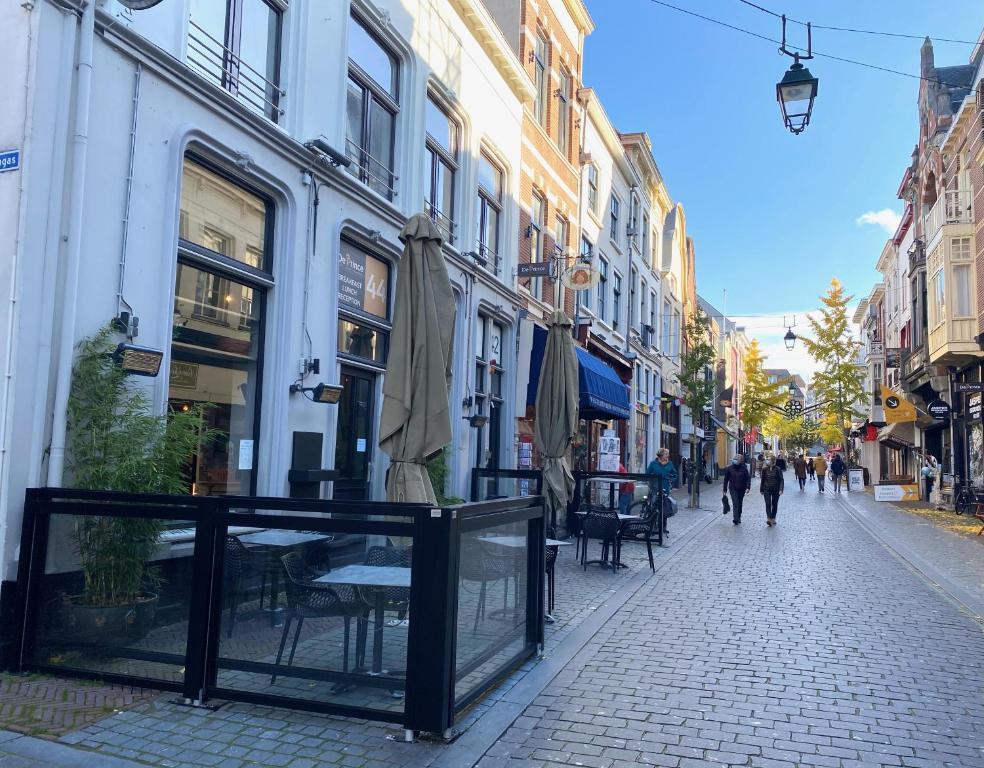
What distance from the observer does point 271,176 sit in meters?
8.47

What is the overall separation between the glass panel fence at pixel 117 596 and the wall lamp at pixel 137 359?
1252mm

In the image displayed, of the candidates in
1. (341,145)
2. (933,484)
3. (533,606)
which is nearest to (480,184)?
(341,145)

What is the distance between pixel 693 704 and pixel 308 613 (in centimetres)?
248

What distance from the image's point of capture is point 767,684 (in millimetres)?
5469

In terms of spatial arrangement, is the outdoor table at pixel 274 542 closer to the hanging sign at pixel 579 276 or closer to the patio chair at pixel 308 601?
the patio chair at pixel 308 601

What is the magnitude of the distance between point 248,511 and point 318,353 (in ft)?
15.6

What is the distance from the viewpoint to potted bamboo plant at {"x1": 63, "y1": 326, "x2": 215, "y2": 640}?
5078 millimetres

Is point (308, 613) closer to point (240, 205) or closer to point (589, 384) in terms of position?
point (240, 205)

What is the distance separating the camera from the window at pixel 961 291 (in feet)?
73.2

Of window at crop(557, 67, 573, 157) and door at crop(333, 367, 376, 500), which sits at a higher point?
window at crop(557, 67, 573, 157)

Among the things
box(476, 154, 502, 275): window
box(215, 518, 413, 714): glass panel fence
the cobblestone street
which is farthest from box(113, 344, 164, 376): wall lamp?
box(476, 154, 502, 275): window

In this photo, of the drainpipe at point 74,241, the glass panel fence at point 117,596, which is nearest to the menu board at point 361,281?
the drainpipe at point 74,241

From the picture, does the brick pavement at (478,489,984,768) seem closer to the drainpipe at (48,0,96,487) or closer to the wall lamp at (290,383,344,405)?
the drainpipe at (48,0,96,487)

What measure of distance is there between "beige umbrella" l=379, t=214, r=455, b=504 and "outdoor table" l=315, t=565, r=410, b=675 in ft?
7.98
